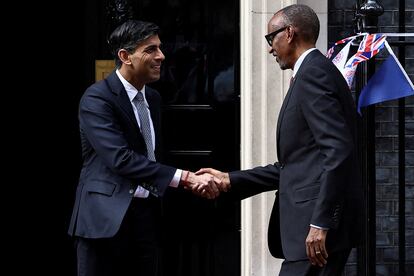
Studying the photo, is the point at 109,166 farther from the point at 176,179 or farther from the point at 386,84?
the point at 386,84

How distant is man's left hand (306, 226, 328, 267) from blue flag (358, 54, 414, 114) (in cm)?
166

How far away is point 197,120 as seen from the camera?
23.3 feet

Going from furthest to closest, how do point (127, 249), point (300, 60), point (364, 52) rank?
point (364, 52) → point (127, 249) → point (300, 60)

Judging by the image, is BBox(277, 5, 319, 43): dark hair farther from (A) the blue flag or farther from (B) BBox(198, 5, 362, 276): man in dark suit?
(A) the blue flag

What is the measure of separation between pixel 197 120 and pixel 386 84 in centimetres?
155

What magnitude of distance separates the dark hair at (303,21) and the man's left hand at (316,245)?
0.97 metres

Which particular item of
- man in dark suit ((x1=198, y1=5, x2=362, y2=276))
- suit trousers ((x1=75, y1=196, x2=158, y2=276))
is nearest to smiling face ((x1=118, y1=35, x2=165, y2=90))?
suit trousers ((x1=75, y1=196, x2=158, y2=276))

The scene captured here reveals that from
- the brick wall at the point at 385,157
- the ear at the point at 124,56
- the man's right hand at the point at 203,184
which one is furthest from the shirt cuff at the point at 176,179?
the brick wall at the point at 385,157

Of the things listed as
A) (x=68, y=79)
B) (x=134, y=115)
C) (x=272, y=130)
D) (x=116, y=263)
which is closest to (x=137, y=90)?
(x=134, y=115)

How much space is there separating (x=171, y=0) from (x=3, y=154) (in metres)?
1.71

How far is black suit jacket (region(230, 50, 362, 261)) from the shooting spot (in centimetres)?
457

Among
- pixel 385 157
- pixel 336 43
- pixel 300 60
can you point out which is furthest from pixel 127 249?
pixel 385 157

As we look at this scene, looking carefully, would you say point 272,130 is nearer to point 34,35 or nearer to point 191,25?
point 191,25

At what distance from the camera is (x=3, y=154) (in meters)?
7.42
